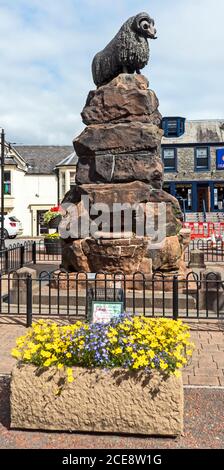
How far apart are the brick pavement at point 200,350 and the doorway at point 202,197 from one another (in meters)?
34.4

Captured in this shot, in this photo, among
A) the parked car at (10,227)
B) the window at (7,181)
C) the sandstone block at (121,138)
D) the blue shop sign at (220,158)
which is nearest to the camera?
the sandstone block at (121,138)

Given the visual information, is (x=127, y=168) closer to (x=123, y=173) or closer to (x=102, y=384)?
(x=123, y=173)

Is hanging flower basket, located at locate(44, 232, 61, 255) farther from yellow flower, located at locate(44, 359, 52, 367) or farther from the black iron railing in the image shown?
yellow flower, located at locate(44, 359, 52, 367)

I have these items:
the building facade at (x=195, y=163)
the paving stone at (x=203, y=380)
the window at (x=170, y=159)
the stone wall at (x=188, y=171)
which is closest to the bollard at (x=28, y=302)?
the paving stone at (x=203, y=380)

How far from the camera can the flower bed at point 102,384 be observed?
13.1 ft

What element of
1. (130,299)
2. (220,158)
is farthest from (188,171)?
(130,299)

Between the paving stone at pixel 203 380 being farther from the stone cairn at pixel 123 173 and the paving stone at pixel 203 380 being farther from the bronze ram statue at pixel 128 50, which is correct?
the bronze ram statue at pixel 128 50

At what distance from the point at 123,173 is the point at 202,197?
3313 cm

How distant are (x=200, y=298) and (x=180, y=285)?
2.55 feet

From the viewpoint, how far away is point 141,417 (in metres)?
4.01

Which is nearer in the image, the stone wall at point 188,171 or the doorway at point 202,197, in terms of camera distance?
the stone wall at point 188,171

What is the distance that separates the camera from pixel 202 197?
41.9 meters
